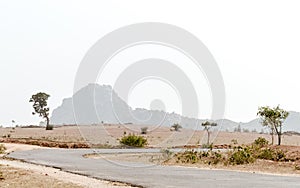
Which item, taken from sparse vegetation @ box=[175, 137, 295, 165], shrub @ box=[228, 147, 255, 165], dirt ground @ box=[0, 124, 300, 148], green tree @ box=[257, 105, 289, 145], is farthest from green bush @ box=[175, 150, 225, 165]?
dirt ground @ box=[0, 124, 300, 148]

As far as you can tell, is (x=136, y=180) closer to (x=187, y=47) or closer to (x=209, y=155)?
(x=187, y=47)

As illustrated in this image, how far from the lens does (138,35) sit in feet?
106

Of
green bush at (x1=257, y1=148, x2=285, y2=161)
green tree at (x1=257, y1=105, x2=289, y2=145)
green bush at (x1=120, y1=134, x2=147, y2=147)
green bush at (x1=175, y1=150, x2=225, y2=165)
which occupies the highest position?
green tree at (x1=257, y1=105, x2=289, y2=145)

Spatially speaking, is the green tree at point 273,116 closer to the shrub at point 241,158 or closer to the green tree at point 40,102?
the shrub at point 241,158

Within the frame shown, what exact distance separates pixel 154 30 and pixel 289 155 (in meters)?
13.4

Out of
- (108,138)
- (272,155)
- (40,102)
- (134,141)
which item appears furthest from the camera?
(40,102)

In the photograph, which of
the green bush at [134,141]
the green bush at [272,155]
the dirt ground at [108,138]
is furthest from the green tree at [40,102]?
the green bush at [272,155]

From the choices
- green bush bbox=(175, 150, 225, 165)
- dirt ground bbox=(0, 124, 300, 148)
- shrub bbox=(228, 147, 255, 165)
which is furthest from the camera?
dirt ground bbox=(0, 124, 300, 148)

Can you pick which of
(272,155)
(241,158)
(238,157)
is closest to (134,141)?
(272,155)

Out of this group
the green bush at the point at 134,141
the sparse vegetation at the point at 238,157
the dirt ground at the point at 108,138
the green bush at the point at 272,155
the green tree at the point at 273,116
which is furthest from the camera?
the dirt ground at the point at 108,138

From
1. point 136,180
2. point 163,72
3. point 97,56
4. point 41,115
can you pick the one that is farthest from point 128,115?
point 41,115

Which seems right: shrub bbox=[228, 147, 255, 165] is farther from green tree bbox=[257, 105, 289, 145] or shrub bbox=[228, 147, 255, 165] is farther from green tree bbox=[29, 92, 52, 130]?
green tree bbox=[29, 92, 52, 130]

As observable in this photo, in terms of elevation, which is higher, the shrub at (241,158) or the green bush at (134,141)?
the green bush at (134,141)

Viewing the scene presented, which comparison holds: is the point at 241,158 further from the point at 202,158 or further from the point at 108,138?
the point at 108,138
